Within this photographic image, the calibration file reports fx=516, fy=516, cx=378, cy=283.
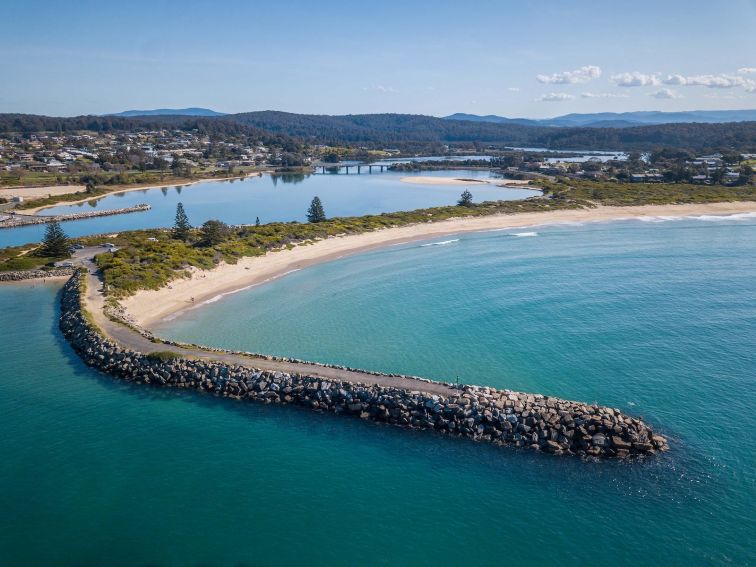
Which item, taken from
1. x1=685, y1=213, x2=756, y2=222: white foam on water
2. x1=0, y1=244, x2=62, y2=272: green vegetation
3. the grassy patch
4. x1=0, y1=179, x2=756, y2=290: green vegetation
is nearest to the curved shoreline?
x1=0, y1=244, x2=62, y2=272: green vegetation

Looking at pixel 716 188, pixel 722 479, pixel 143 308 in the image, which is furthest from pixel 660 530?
pixel 716 188

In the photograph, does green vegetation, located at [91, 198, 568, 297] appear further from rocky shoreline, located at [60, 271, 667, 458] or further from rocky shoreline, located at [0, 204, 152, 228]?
rocky shoreline, located at [0, 204, 152, 228]

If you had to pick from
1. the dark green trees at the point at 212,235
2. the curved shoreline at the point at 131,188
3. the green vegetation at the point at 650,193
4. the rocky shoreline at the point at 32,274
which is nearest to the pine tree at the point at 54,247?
the rocky shoreline at the point at 32,274

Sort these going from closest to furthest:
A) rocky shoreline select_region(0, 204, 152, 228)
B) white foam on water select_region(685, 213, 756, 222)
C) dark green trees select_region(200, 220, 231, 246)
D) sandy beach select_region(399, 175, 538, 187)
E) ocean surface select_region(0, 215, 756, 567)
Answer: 1. ocean surface select_region(0, 215, 756, 567)
2. dark green trees select_region(200, 220, 231, 246)
3. rocky shoreline select_region(0, 204, 152, 228)
4. white foam on water select_region(685, 213, 756, 222)
5. sandy beach select_region(399, 175, 538, 187)

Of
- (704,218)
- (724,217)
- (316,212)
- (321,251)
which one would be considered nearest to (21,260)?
(321,251)

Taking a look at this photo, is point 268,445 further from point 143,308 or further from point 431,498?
point 143,308

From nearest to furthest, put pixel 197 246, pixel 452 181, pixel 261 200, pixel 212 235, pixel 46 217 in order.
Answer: pixel 197 246
pixel 212 235
pixel 46 217
pixel 261 200
pixel 452 181

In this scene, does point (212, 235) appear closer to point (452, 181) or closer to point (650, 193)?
point (650, 193)
